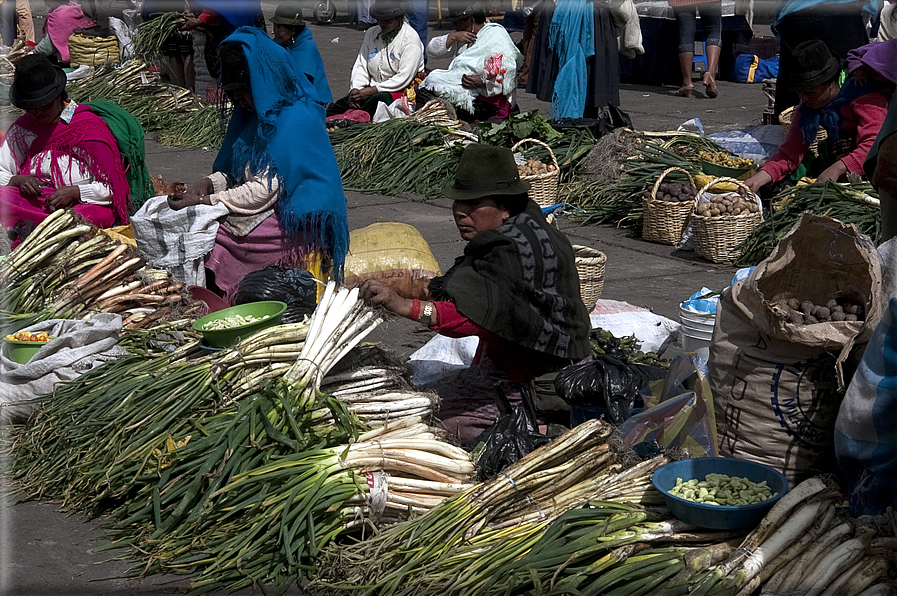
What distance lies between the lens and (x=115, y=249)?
15.8 ft

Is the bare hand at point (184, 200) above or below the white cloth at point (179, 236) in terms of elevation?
above

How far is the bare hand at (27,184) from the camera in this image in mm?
5375

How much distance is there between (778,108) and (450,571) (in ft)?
22.0

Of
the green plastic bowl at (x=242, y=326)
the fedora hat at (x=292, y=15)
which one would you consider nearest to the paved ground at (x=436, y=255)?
the green plastic bowl at (x=242, y=326)

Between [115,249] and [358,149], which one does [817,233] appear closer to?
[115,249]

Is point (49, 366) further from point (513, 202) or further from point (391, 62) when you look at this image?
point (391, 62)

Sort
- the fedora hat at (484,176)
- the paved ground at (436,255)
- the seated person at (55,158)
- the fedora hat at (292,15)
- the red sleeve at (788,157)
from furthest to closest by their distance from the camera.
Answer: the fedora hat at (292,15) → the red sleeve at (788,157) → the seated person at (55,158) → the fedora hat at (484,176) → the paved ground at (436,255)

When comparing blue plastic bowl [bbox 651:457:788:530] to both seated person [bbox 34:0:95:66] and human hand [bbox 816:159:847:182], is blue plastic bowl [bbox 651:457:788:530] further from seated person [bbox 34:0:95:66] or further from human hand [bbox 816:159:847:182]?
seated person [bbox 34:0:95:66]

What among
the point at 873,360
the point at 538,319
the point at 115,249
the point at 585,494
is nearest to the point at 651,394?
the point at 538,319

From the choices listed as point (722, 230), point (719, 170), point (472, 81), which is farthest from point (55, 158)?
point (472, 81)

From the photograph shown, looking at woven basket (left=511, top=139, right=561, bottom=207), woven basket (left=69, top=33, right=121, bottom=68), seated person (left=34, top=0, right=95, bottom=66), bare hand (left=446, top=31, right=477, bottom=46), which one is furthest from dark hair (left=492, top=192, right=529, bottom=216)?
seated person (left=34, top=0, right=95, bottom=66)

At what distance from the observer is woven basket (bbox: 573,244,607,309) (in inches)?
190

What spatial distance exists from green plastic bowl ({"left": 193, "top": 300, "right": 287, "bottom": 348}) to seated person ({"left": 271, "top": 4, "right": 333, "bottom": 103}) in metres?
1.48

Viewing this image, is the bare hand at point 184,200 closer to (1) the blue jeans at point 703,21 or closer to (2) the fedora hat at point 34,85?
(2) the fedora hat at point 34,85
